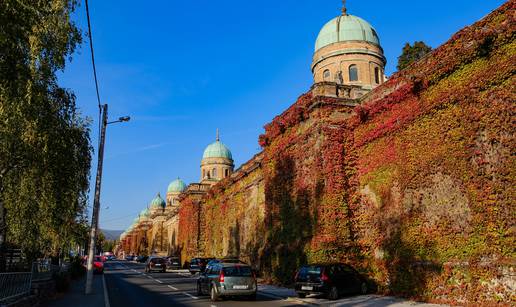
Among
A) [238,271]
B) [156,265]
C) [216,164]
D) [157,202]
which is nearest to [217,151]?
[216,164]

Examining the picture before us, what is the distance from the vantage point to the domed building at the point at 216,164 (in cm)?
7025

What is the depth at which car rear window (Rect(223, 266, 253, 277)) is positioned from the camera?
17.1 m

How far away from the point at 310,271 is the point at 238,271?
2.83 meters

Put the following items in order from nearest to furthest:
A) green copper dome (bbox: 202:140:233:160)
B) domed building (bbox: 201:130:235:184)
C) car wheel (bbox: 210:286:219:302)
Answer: car wheel (bbox: 210:286:219:302)
domed building (bbox: 201:130:235:184)
green copper dome (bbox: 202:140:233:160)

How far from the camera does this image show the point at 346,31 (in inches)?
1484

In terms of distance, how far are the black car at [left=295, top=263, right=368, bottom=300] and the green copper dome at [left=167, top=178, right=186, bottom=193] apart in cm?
8116

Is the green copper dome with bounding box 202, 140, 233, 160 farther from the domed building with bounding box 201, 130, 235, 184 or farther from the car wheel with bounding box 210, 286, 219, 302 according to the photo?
the car wheel with bounding box 210, 286, 219, 302

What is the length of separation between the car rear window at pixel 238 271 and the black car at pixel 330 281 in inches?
80.6

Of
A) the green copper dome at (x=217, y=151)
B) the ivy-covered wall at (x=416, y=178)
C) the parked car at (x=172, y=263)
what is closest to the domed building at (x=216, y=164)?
the green copper dome at (x=217, y=151)

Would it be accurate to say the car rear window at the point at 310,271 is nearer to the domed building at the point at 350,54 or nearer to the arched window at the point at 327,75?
the domed building at the point at 350,54

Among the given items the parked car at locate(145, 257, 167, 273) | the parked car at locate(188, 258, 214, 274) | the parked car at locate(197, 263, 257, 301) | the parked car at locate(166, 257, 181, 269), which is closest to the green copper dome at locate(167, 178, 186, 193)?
the parked car at locate(166, 257, 181, 269)

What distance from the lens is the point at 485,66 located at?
1459cm

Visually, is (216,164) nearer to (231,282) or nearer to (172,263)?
(172,263)

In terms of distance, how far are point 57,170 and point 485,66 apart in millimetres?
15685
